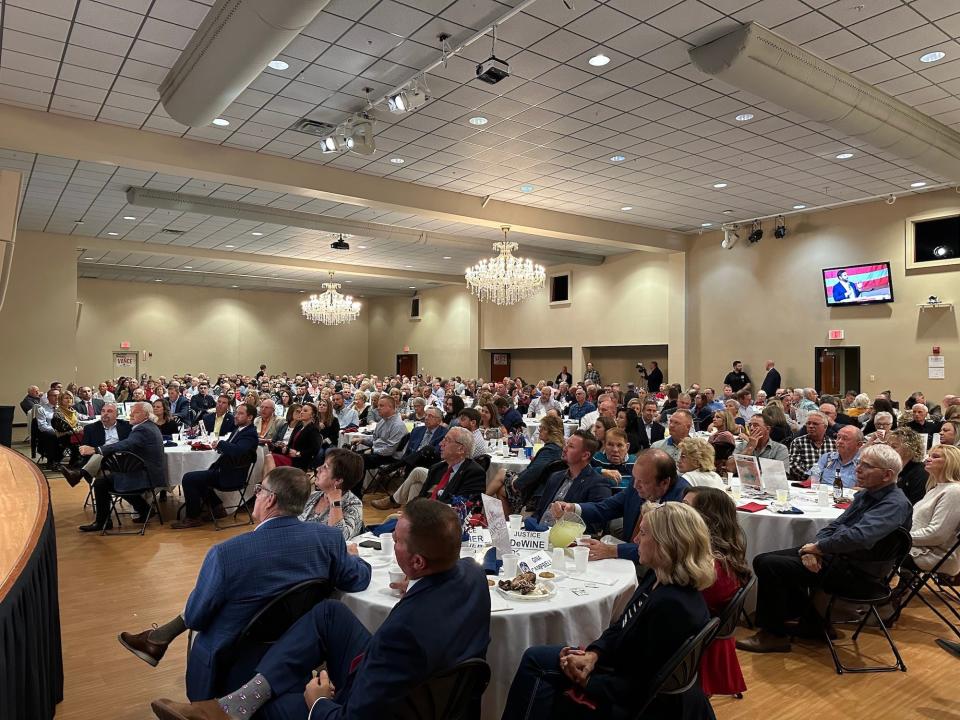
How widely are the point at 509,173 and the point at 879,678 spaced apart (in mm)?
8147

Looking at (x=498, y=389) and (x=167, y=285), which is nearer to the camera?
(x=498, y=389)

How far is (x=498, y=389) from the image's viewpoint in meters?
13.5

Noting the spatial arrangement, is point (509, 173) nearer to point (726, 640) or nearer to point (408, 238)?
point (408, 238)

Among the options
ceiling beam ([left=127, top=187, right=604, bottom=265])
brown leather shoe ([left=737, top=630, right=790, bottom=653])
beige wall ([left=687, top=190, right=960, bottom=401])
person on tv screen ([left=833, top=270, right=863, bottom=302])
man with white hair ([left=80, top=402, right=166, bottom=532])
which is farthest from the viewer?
person on tv screen ([left=833, top=270, right=863, bottom=302])

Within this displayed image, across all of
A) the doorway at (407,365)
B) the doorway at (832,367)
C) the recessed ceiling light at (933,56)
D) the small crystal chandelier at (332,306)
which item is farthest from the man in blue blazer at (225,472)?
the doorway at (407,365)

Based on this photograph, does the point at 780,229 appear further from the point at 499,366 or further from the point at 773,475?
the point at 499,366

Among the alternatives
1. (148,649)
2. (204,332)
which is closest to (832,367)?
(148,649)

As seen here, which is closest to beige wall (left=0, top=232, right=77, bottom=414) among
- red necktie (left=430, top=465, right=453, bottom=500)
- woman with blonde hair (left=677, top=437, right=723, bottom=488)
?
red necktie (left=430, top=465, right=453, bottom=500)

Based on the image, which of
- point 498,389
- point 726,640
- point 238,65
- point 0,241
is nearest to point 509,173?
point 498,389

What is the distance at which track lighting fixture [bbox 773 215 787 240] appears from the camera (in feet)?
44.2

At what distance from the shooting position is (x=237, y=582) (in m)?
2.52

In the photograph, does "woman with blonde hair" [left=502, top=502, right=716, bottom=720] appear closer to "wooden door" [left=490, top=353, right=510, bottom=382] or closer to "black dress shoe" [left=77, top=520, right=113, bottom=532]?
"black dress shoe" [left=77, top=520, right=113, bottom=532]

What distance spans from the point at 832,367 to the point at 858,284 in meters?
1.74

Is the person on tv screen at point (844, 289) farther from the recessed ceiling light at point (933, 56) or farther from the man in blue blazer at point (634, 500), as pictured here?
the man in blue blazer at point (634, 500)
